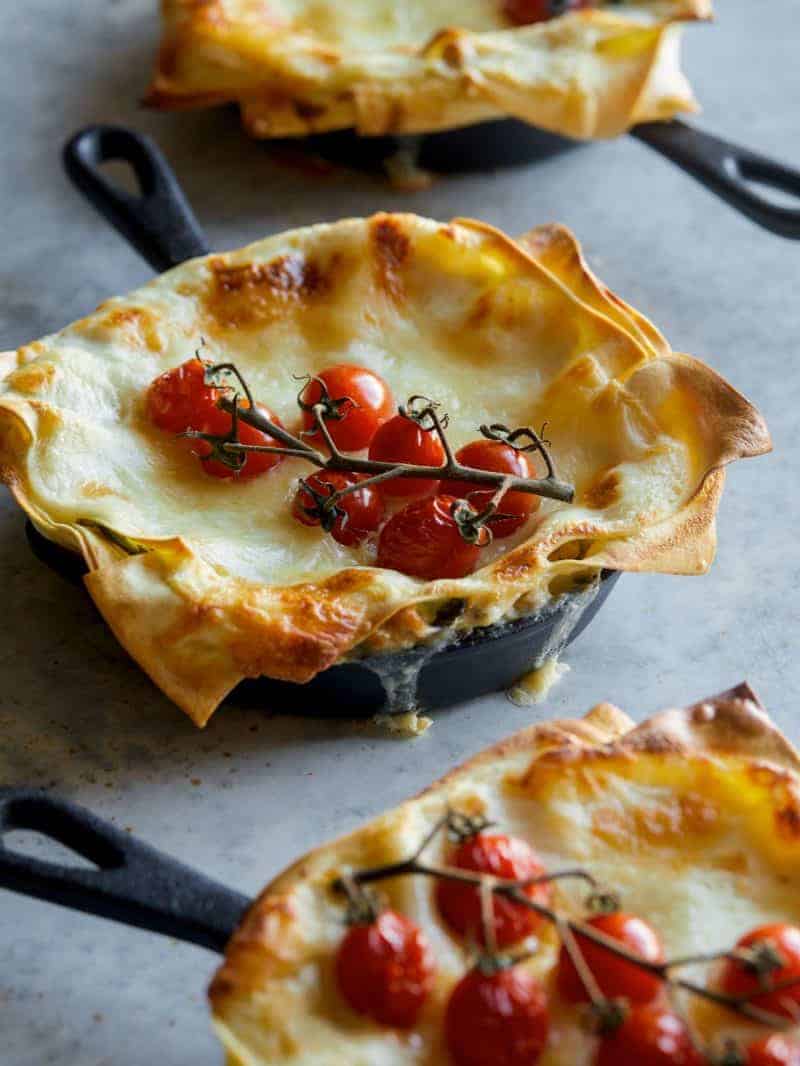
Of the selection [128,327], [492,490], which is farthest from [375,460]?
[128,327]

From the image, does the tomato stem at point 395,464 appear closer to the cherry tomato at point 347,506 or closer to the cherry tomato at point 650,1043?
the cherry tomato at point 347,506

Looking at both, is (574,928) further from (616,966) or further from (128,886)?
(128,886)

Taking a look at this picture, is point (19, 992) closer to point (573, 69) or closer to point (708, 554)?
point (708, 554)

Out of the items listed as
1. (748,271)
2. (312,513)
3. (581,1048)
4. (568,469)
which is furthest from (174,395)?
(748,271)

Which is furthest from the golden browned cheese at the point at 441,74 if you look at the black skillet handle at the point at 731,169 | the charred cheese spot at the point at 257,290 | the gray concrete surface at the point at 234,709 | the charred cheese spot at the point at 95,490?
the charred cheese spot at the point at 95,490

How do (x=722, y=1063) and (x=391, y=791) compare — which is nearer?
(x=722, y=1063)

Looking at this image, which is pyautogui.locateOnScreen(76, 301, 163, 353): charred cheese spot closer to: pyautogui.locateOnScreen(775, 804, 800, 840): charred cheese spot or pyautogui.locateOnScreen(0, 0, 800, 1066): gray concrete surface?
pyautogui.locateOnScreen(0, 0, 800, 1066): gray concrete surface
